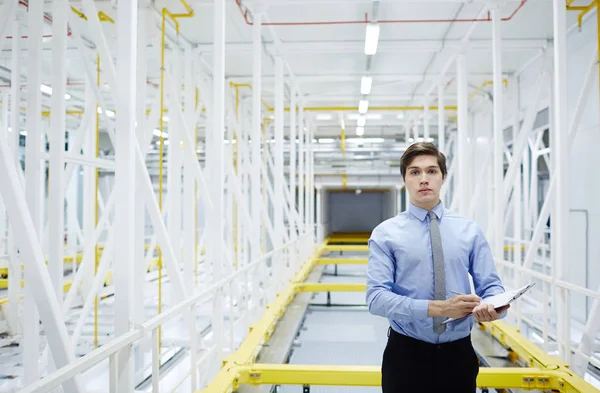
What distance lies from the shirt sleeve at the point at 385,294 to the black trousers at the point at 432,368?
186 millimetres

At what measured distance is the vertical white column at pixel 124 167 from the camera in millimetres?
2482

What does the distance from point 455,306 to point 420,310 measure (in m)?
0.14

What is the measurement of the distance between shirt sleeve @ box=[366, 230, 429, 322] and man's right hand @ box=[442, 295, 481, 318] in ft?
0.28

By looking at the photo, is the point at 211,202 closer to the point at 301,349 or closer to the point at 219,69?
the point at 219,69

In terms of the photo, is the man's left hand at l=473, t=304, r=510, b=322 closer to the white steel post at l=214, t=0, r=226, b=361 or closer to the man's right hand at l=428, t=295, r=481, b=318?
the man's right hand at l=428, t=295, r=481, b=318

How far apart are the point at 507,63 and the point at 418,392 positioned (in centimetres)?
922

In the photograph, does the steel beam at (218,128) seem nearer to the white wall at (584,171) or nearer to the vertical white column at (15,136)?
the vertical white column at (15,136)

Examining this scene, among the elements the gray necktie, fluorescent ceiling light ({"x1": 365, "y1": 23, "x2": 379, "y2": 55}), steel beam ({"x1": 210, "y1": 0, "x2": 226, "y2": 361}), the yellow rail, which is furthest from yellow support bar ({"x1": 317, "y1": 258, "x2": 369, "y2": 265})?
the gray necktie

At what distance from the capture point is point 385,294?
209 cm

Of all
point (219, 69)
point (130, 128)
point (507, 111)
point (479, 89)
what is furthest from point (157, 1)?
point (507, 111)

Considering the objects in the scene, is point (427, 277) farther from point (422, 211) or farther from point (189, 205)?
point (189, 205)

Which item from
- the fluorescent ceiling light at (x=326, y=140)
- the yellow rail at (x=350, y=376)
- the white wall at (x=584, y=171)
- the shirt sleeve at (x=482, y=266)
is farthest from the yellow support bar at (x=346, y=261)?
the shirt sleeve at (x=482, y=266)

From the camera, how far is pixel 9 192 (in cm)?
208

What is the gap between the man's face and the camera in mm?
2207
